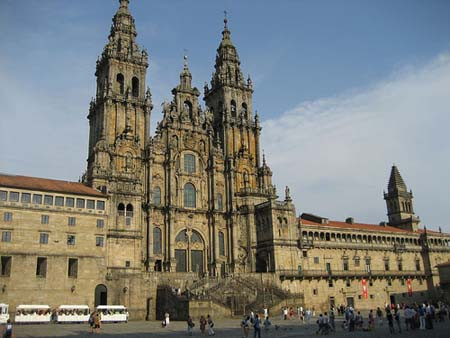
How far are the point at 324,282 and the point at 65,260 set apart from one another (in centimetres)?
3899

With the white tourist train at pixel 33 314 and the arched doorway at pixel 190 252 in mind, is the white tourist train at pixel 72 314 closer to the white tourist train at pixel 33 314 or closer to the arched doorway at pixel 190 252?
the white tourist train at pixel 33 314

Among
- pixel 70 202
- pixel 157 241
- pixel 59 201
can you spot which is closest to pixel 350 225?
pixel 157 241

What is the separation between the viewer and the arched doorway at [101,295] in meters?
56.4

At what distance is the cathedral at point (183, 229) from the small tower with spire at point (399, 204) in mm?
3627

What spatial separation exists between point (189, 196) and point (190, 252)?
8246 millimetres

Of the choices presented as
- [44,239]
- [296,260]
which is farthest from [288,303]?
→ [44,239]

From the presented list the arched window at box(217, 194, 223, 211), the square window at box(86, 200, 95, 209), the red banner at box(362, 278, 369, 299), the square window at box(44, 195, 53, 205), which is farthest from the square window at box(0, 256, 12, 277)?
the red banner at box(362, 278, 369, 299)

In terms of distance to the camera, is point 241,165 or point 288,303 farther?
point 241,165

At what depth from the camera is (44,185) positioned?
55906 mm

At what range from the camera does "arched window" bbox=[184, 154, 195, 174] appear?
73.5m

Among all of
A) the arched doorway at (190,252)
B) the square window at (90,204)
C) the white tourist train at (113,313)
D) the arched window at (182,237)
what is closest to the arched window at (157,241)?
the arched doorway at (190,252)

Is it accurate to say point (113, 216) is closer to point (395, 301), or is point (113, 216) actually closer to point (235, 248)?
point (235, 248)

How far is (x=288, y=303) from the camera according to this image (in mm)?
62188

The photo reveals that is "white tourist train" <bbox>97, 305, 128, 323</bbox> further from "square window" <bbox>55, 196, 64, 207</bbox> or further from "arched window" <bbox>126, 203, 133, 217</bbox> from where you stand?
"arched window" <bbox>126, 203, 133, 217</bbox>
